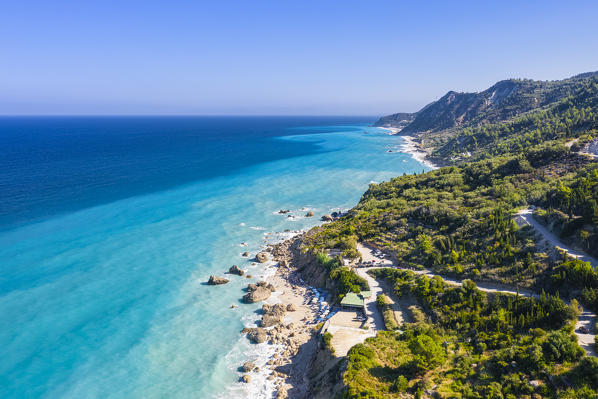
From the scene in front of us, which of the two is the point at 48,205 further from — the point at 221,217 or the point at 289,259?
the point at 289,259

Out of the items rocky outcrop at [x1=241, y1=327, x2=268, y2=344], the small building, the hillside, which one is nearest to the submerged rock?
A: rocky outcrop at [x1=241, y1=327, x2=268, y2=344]

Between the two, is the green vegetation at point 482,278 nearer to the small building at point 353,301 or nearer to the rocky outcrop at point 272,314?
the small building at point 353,301

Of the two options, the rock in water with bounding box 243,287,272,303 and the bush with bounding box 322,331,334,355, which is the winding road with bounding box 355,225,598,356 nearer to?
the bush with bounding box 322,331,334,355

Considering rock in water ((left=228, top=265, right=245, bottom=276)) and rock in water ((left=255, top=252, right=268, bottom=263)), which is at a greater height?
rock in water ((left=255, top=252, right=268, bottom=263))

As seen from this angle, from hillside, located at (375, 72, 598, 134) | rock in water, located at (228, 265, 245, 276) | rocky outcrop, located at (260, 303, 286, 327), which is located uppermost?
hillside, located at (375, 72, 598, 134)

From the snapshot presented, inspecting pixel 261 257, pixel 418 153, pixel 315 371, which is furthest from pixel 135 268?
pixel 418 153

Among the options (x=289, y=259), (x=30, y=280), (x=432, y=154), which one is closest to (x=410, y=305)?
(x=289, y=259)

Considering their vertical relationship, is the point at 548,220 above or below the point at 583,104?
below
